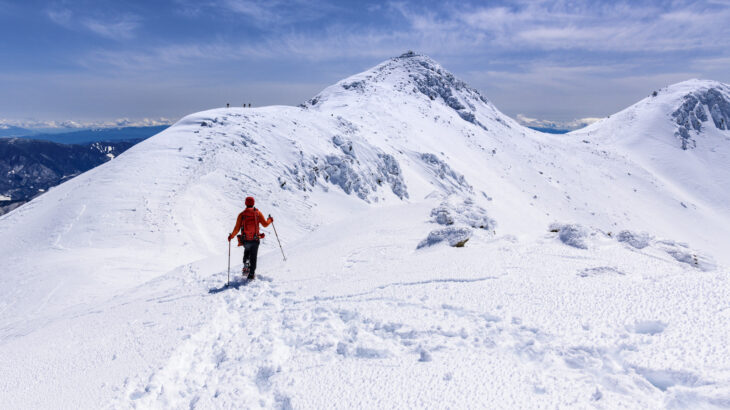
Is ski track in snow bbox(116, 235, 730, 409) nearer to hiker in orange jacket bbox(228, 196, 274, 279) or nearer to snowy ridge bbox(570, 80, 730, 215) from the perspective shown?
hiker in orange jacket bbox(228, 196, 274, 279)

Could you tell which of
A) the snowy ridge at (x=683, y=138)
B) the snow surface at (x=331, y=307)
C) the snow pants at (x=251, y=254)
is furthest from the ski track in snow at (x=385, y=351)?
the snowy ridge at (x=683, y=138)

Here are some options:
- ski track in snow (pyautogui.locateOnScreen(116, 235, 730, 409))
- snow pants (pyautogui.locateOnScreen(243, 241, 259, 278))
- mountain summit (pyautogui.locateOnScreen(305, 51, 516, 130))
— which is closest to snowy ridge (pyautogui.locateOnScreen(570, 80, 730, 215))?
mountain summit (pyautogui.locateOnScreen(305, 51, 516, 130))

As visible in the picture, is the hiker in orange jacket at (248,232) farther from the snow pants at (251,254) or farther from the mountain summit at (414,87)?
the mountain summit at (414,87)

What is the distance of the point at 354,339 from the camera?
5180 millimetres

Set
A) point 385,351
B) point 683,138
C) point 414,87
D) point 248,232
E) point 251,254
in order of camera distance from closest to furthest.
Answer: point 385,351 → point 251,254 → point 248,232 → point 414,87 → point 683,138

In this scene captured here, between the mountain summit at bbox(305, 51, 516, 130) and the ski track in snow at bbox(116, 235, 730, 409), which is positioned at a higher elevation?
the mountain summit at bbox(305, 51, 516, 130)

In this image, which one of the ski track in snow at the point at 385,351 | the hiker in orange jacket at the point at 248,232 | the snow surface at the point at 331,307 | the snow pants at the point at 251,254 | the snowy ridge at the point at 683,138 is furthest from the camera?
the snowy ridge at the point at 683,138

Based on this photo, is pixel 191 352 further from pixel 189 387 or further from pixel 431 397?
pixel 431 397

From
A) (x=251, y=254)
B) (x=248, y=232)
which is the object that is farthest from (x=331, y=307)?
(x=248, y=232)

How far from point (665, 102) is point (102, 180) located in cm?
13397

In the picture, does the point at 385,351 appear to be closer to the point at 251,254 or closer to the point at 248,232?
the point at 251,254

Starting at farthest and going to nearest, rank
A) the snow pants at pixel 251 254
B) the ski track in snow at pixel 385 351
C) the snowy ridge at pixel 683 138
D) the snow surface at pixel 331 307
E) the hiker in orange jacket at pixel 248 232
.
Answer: the snowy ridge at pixel 683 138 < the hiker in orange jacket at pixel 248 232 < the snow pants at pixel 251 254 < the snow surface at pixel 331 307 < the ski track in snow at pixel 385 351

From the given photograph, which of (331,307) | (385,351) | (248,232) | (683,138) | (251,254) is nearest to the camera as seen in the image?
(385,351)

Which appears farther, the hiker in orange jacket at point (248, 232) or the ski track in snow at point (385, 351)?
the hiker in orange jacket at point (248, 232)
